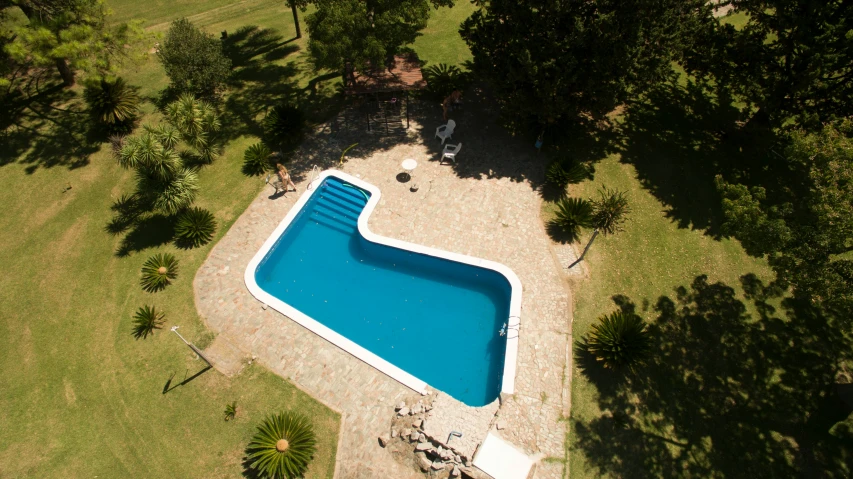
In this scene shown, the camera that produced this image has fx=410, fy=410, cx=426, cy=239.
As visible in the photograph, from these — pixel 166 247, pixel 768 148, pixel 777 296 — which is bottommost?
pixel 166 247

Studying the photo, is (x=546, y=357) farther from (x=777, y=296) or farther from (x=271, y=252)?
(x=271, y=252)

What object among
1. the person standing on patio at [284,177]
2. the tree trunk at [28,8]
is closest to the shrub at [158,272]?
the person standing on patio at [284,177]

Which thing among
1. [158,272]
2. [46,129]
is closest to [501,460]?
[158,272]

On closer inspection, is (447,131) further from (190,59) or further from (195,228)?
(190,59)

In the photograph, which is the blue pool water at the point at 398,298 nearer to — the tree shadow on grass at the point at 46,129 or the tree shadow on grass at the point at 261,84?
the tree shadow on grass at the point at 261,84

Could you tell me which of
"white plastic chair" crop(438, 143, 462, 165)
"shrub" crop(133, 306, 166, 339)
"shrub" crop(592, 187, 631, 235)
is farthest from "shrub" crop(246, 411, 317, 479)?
"shrub" crop(592, 187, 631, 235)

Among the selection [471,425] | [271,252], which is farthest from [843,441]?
[271,252]

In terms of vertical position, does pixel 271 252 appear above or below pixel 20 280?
above
